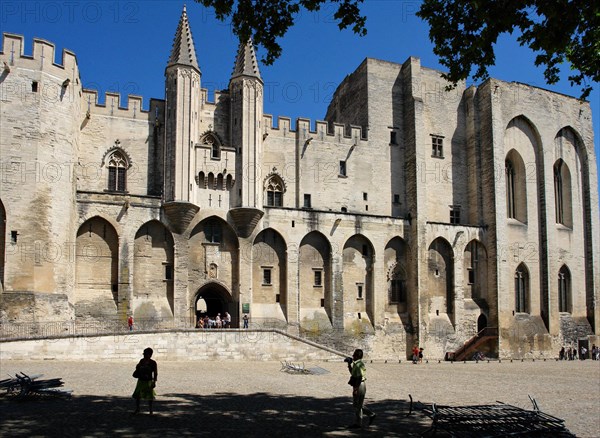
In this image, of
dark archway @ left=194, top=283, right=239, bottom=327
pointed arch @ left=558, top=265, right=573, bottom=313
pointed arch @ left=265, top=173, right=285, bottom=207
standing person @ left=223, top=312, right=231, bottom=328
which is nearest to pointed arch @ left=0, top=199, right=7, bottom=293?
dark archway @ left=194, top=283, right=239, bottom=327

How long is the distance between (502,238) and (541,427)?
1146 inches

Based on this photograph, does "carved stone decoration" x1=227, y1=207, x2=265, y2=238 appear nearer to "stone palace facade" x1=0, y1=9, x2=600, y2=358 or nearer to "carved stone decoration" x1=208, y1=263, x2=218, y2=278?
"stone palace facade" x1=0, y1=9, x2=600, y2=358

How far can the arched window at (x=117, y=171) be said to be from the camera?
31.7m

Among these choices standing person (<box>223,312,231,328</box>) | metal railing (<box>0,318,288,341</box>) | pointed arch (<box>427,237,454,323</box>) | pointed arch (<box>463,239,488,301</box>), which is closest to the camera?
metal railing (<box>0,318,288,341</box>)

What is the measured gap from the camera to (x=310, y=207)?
3609 cm

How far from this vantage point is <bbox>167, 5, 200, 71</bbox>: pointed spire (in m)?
32.1

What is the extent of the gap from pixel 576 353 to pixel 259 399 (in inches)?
1270

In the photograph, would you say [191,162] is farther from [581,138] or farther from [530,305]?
[581,138]

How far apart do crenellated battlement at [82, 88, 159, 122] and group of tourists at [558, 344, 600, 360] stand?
29.2 metres

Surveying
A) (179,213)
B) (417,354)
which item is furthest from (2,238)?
(417,354)

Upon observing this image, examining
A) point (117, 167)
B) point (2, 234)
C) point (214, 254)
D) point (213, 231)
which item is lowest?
point (214, 254)

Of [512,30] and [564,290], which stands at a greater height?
[512,30]

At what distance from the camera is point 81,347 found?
23.6 meters

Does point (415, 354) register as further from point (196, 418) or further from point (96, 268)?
point (196, 418)
